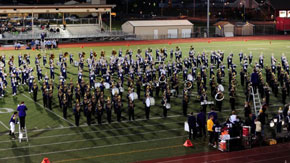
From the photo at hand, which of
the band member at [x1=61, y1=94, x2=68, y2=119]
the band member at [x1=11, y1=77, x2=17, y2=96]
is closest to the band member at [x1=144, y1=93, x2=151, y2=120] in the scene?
the band member at [x1=61, y1=94, x2=68, y2=119]

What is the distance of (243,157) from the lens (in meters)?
10.9

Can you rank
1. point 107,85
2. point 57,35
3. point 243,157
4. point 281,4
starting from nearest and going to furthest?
point 243,157 < point 107,85 < point 57,35 < point 281,4

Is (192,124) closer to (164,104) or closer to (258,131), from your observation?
(258,131)

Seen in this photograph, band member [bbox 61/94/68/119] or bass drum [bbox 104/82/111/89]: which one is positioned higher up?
bass drum [bbox 104/82/111/89]

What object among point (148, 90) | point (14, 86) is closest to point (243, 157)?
point (148, 90)

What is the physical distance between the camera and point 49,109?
52.7ft

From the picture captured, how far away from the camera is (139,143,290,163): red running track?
10688 mm

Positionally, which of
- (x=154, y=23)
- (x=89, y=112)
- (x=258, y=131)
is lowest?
(x=258, y=131)

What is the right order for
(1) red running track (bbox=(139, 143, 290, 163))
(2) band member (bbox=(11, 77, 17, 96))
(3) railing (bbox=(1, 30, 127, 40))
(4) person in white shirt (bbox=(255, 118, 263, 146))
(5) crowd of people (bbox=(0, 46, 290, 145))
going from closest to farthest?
(1) red running track (bbox=(139, 143, 290, 163)), (4) person in white shirt (bbox=(255, 118, 263, 146)), (5) crowd of people (bbox=(0, 46, 290, 145)), (2) band member (bbox=(11, 77, 17, 96)), (3) railing (bbox=(1, 30, 127, 40))

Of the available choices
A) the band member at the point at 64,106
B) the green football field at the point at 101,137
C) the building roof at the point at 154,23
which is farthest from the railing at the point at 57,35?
the band member at the point at 64,106

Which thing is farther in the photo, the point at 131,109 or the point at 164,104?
the point at 164,104

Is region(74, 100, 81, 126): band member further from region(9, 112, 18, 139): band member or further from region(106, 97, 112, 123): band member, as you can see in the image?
region(9, 112, 18, 139): band member

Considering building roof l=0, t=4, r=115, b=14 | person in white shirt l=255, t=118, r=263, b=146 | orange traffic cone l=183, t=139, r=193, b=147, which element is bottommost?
orange traffic cone l=183, t=139, r=193, b=147

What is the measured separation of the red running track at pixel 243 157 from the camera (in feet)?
35.1
